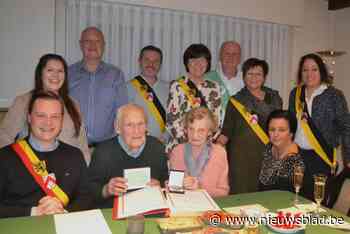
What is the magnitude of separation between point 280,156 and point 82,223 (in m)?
1.35

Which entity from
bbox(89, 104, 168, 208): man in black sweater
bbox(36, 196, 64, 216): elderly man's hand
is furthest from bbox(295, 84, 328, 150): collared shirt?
bbox(36, 196, 64, 216): elderly man's hand

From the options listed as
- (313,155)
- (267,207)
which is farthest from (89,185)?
(313,155)

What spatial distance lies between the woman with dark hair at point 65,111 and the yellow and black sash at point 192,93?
1.00 meters

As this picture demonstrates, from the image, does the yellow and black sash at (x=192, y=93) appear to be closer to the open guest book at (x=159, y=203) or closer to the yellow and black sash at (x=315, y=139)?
the yellow and black sash at (x=315, y=139)

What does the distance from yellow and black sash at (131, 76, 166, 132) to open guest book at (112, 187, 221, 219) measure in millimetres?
1571

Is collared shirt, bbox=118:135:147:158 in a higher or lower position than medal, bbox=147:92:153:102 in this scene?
lower

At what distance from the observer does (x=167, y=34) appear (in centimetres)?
411

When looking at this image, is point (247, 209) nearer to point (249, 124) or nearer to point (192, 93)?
point (249, 124)

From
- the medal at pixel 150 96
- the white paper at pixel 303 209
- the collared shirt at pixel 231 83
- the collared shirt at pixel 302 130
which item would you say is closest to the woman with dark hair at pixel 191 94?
the medal at pixel 150 96

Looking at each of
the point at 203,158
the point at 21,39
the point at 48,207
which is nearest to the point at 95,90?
the point at 21,39

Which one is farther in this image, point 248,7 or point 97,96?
point 248,7

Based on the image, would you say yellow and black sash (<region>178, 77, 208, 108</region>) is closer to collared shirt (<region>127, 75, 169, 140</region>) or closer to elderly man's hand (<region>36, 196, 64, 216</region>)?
collared shirt (<region>127, 75, 169, 140</region>)

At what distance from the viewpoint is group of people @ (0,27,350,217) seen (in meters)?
1.81

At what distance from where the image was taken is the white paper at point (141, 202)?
1495mm
